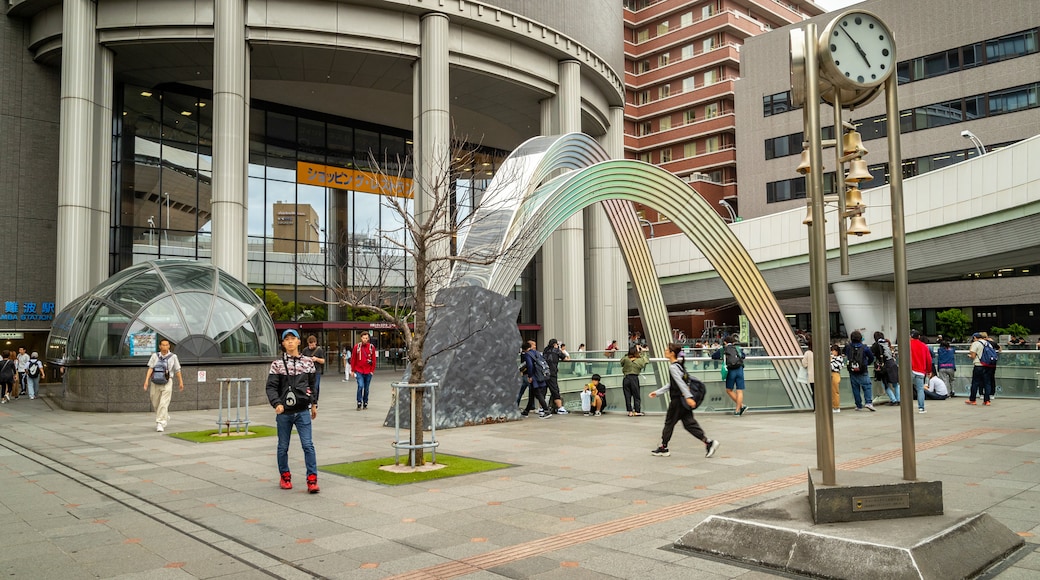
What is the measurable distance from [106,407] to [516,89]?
78.1 feet

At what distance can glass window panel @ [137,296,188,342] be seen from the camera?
1936 centimetres

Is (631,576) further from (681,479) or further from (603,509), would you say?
(681,479)

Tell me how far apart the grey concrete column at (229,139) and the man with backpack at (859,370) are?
20.8 m

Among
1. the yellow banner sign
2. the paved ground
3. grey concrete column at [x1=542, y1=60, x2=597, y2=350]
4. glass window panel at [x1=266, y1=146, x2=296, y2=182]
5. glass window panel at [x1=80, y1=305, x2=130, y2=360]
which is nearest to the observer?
the paved ground

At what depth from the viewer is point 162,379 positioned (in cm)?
1468

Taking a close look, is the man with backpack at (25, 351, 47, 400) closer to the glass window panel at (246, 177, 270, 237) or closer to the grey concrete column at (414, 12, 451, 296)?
the glass window panel at (246, 177, 270, 237)

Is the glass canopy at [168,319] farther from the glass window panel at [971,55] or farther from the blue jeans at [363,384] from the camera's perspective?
the glass window panel at [971,55]

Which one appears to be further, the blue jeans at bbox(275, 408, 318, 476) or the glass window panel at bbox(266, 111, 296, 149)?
the glass window panel at bbox(266, 111, 296, 149)

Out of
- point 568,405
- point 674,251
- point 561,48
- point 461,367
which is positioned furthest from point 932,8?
point 461,367

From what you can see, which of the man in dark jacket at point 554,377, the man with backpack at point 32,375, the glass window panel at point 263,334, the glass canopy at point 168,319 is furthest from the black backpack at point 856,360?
the man with backpack at point 32,375

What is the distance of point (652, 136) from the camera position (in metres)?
69.6

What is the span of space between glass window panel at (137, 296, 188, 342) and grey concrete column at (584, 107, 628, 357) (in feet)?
79.9

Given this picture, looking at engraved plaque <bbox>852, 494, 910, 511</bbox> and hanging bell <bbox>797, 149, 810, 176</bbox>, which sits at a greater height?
hanging bell <bbox>797, 149, 810, 176</bbox>

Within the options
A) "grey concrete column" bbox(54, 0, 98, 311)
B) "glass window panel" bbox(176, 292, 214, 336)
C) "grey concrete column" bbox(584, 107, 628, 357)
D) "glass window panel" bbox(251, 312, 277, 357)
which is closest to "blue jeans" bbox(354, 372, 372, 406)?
"glass window panel" bbox(251, 312, 277, 357)
